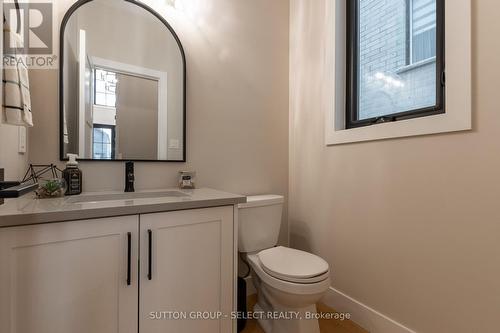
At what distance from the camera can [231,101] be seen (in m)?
1.82

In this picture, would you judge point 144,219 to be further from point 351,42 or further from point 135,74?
point 351,42

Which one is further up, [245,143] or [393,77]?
[393,77]

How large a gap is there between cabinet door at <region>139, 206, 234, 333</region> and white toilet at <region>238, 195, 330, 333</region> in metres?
0.27

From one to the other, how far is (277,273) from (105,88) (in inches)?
54.9

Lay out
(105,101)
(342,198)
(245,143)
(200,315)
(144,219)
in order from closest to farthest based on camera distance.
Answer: (144,219), (200,315), (105,101), (342,198), (245,143)

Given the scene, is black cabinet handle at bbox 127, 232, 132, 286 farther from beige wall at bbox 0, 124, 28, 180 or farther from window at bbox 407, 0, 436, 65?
window at bbox 407, 0, 436, 65

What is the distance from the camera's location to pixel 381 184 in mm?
1443

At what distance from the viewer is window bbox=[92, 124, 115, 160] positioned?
1.38 metres

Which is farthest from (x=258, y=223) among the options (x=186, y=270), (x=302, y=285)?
(x=186, y=270)

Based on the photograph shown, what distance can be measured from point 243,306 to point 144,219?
936mm

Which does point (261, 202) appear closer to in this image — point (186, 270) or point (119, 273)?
point (186, 270)

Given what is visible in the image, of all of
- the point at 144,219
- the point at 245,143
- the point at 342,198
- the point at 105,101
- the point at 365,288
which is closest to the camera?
the point at 144,219

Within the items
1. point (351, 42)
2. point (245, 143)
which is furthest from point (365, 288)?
point (351, 42)

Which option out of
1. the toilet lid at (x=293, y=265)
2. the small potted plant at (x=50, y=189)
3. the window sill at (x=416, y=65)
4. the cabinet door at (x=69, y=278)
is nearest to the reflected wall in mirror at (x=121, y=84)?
the small potted plant at (x=50, y=189)
